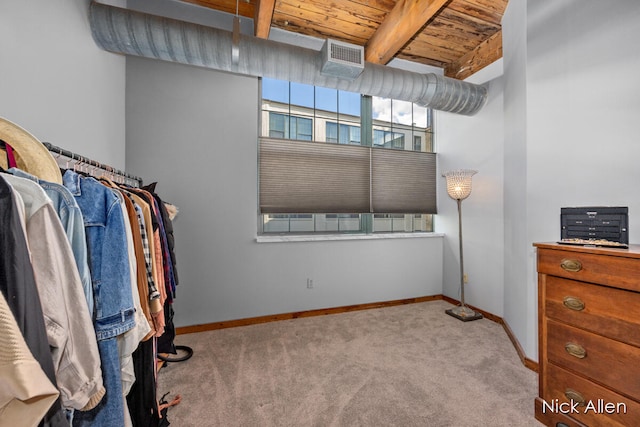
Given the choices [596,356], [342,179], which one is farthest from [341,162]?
[596,356]

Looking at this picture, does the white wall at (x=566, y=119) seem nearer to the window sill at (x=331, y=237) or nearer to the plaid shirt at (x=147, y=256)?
the window sill at (x=331, y=237)

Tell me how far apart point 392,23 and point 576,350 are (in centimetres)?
282

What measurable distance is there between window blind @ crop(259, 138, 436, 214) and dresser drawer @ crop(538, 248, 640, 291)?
203cm

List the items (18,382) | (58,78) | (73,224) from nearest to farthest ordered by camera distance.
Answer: (18,382) → (73,224) → (58,78)

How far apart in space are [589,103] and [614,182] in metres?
0.55

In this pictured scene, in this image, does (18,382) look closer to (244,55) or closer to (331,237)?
(244,55)

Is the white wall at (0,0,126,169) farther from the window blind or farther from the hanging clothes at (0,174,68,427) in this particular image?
the window blind

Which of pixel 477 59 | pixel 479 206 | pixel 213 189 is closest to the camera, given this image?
pixel 213 189

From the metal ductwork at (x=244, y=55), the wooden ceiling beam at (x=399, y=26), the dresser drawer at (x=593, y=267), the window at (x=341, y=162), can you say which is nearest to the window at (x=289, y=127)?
the window at (x=341, y=162)

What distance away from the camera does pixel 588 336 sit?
1.31 metres

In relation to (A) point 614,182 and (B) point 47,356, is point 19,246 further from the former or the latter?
(A) point 614,182

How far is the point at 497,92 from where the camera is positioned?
287 centimetres

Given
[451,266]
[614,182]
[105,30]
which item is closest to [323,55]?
[105,30]

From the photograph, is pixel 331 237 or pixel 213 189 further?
pixel 331 237
